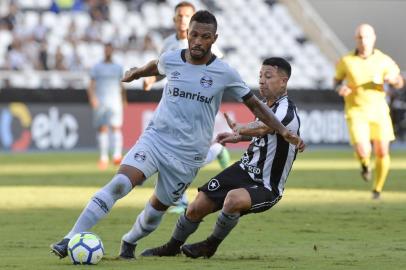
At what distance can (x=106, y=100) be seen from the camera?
2331 cm

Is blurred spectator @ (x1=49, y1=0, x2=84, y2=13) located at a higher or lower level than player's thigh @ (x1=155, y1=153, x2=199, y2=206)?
lower

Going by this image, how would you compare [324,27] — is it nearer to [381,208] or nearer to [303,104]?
[303,104]

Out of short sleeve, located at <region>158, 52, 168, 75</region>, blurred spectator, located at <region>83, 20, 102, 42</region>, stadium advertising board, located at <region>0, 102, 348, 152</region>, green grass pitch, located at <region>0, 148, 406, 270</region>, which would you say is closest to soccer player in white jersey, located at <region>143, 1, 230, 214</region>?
green grass pitch, located at <region>0, 148, 406, 270</region>

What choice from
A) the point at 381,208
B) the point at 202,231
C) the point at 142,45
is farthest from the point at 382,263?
the point at 142,45

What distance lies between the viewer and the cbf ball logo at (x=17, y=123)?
2759 cm

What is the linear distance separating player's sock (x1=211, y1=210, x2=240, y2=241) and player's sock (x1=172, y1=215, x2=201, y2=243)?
0.68 feet

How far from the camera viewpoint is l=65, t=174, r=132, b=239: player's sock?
8.32 metres

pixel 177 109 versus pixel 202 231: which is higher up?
pixel 177 109

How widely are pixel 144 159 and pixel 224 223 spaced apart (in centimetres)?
92

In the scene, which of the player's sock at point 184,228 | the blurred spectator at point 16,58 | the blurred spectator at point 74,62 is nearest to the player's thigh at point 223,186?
the player's sock at point 184,228

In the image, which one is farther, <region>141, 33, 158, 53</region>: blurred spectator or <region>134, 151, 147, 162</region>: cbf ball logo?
<region>141, 33, 158, 53</region>: blurred spectator

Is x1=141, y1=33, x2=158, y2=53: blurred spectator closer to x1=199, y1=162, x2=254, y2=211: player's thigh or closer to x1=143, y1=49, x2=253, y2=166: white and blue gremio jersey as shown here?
x1=199, y1=162, x2=254, y2=211: player's thigh

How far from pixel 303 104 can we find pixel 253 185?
22.0 m

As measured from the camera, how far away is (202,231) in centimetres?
1156
